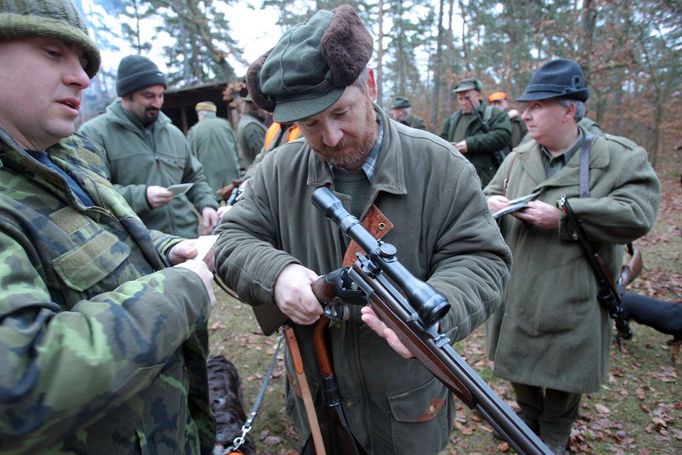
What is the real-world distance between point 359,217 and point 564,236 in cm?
180

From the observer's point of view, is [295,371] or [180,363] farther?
[295,371]

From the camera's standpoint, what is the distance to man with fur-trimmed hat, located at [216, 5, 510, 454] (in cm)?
175

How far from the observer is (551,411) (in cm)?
327

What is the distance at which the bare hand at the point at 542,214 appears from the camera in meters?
2.88

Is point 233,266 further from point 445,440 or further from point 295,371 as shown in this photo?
point 445,440

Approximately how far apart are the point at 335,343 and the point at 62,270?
4.11ft

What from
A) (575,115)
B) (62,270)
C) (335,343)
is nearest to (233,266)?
(335,343)

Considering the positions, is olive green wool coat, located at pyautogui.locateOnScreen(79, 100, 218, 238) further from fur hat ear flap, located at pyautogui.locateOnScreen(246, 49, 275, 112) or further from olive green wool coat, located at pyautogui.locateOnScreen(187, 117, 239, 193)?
olive green wool coat, located at pyautogui.locateOnScreen(187, 117, 239, 193)

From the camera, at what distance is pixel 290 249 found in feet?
7.02

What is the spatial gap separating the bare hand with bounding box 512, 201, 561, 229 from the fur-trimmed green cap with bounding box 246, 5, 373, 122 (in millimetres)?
A: 1762

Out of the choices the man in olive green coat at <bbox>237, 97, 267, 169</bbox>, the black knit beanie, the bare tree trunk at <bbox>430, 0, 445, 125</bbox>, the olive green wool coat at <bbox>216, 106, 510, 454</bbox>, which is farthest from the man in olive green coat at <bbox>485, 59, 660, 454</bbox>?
the bare tree trunk at <bbox>430, 0, 445, 125</bbox>

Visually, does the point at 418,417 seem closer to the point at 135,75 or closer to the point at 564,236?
the point at 564,236

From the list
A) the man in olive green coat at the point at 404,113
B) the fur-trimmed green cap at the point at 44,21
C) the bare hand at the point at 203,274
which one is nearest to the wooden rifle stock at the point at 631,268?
the bare hand at the point at 203,274

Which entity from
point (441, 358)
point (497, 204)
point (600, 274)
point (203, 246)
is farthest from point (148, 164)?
point (600, 274)
